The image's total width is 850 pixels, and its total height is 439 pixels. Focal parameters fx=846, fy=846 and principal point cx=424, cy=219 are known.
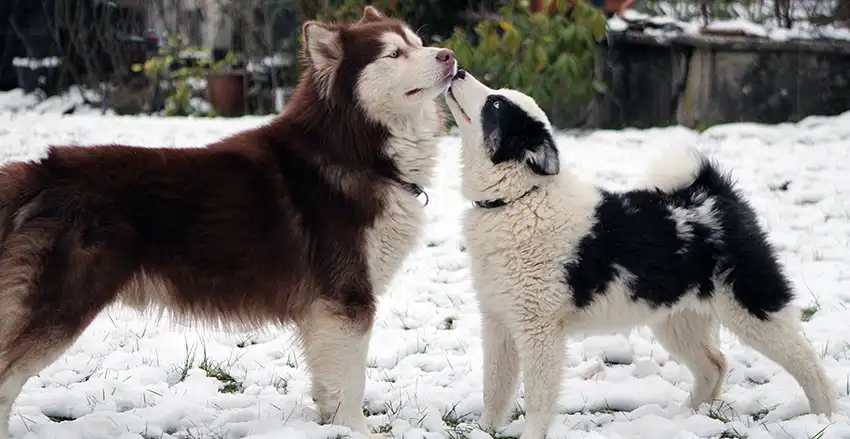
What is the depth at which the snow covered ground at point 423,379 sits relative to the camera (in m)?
3.15

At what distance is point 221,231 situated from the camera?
3020mm

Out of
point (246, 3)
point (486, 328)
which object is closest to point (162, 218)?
point (486, 328)

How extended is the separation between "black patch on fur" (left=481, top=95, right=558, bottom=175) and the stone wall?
243 inches

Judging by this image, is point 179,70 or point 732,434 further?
point 179,70

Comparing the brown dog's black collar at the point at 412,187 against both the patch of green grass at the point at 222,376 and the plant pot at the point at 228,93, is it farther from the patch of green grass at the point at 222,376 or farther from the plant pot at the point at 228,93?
the plant pot at the point at 228,93

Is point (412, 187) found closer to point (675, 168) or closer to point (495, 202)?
point (495, 202)

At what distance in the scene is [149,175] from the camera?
295 centimetres

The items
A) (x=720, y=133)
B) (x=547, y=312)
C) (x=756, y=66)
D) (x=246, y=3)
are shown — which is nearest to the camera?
(x=547, y=312)

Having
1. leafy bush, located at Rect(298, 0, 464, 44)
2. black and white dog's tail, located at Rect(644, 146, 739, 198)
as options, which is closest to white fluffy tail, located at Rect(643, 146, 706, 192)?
black and white dog's tail, located at Rect(644, 146, 739, 198)

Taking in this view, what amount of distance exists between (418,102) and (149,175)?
3.48ft

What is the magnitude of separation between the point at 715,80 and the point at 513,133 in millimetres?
6464

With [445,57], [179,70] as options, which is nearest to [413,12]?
[179,70]

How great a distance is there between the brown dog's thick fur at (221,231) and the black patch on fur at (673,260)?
0.73 metres

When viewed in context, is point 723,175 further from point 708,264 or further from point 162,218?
point 162,218
